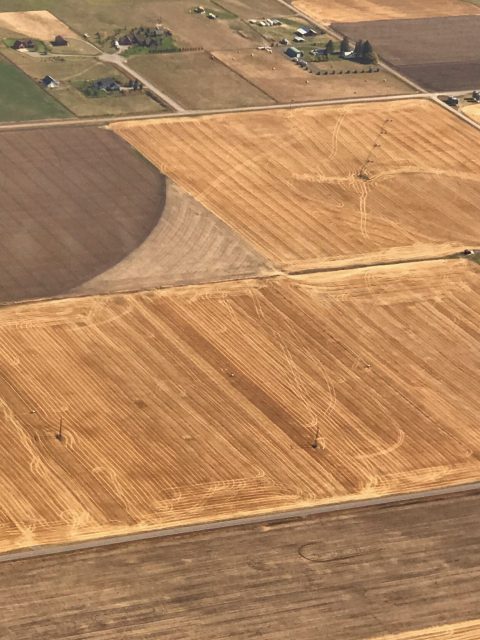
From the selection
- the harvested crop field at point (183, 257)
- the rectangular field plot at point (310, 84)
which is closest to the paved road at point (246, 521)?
the harvested crop field at point (183, 257)

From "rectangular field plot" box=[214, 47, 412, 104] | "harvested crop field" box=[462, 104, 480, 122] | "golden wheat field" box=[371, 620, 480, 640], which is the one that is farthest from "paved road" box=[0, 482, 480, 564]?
"rectangular field plot" box=[214, 47, 412, 104]

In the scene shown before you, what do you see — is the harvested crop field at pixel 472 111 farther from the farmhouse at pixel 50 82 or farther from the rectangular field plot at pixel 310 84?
the farmhouse at pixel 50 82

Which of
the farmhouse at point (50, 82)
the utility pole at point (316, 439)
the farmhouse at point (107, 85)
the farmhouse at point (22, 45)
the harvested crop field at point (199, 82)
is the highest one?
the utility pole at point (316, 439)

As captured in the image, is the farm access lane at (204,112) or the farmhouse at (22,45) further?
the farmhouse at (22,45)

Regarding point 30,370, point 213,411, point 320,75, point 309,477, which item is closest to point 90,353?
point 30,370

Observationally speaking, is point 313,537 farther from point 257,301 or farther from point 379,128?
point 379,128

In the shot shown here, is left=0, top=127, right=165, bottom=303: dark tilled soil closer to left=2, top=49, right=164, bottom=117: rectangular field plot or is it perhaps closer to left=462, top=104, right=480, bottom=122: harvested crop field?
left=2, top=49, right=164, bottom=117: rectangular field plot

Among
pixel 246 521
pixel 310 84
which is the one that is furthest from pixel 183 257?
pixel 310 84
